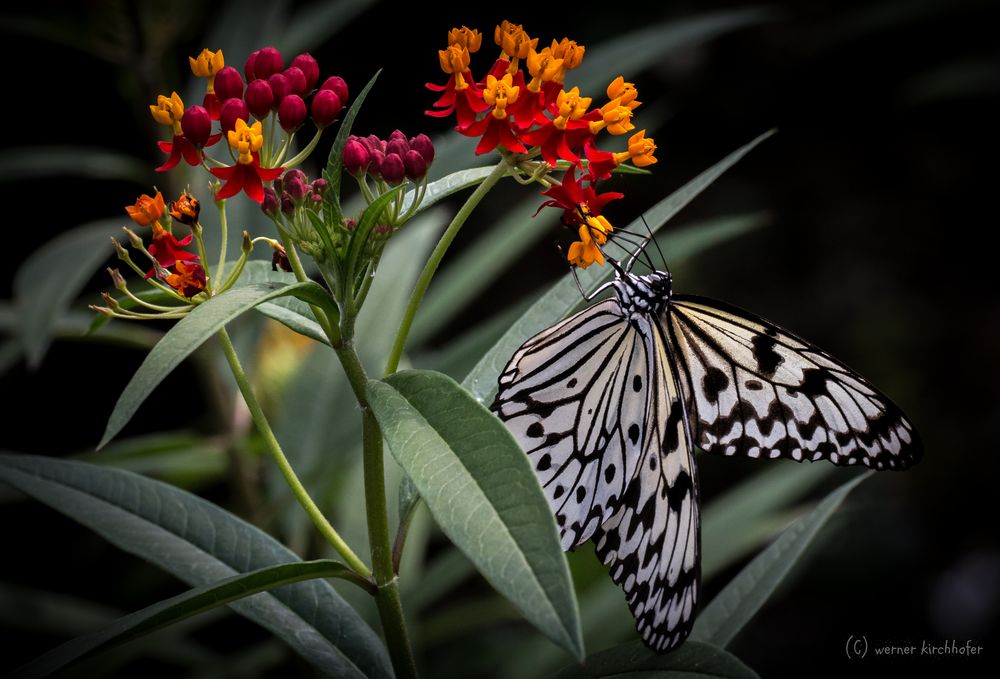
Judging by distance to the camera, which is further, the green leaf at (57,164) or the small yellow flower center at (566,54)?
the green leaf at (57,164)

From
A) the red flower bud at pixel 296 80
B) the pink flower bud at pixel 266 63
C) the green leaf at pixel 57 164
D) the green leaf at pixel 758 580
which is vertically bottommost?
the green leaf at pixel 758 580

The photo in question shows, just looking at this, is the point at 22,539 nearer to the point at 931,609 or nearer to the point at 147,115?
the point at 147,115

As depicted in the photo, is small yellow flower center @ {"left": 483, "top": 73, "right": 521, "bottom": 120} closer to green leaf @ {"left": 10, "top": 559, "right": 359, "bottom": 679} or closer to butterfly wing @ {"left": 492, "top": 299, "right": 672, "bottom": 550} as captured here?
butterfly wing @ {"left": 492, "top": 299, "right": 672, "bottom": 550}

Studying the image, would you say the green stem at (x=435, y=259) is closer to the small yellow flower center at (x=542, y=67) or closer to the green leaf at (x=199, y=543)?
the small yellow flower center at (x=542, y=67)

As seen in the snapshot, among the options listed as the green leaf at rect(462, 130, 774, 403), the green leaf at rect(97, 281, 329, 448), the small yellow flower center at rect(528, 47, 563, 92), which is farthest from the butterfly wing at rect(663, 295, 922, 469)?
the green leaf at rect(97, 281, 329, 448)

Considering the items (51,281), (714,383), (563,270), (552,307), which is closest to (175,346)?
(552,307)

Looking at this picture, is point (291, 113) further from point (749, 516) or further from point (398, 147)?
point (749, 516)

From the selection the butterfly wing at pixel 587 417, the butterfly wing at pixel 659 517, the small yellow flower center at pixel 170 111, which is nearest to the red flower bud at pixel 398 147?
the small yellow flower center at pixel 170 111
